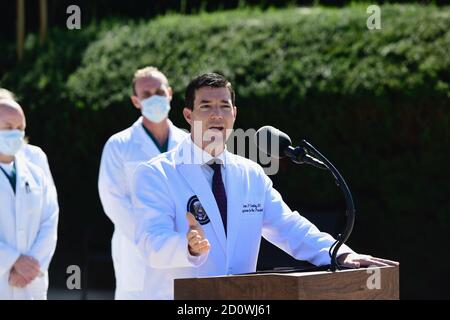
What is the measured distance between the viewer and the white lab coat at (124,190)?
24.5 ft

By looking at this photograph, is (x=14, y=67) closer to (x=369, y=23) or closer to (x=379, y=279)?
(x=369, y=23)

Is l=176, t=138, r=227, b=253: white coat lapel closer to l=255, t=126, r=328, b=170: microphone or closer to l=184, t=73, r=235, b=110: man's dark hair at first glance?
l=184, t=73, r=235, b=110: man's dark hair

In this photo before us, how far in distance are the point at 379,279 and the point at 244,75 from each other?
560 cm

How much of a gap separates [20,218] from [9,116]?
0.67m

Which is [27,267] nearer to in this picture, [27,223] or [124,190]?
[27,223]

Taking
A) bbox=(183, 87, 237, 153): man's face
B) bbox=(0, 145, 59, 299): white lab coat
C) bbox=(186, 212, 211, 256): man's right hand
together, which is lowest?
bbox=(0, 145, 59, 299): white lab coat

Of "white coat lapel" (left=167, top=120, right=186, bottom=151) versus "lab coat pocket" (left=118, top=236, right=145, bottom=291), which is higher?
"white coat lapel" (left=167, top=120, right=186, bottom=151)

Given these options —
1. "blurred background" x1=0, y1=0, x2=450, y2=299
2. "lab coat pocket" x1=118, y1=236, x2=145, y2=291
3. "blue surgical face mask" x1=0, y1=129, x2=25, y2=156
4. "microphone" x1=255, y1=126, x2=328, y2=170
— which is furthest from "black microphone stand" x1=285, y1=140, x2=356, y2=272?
"blurred background" x1=0, y1=0, x2=450, y2=299

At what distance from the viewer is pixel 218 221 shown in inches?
190

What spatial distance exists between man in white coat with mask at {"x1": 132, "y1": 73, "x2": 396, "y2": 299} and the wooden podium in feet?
1.05

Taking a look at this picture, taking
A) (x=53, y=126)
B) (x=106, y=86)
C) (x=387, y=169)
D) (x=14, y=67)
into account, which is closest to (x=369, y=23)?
(x=387, y=169)

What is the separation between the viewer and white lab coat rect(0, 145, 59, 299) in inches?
256

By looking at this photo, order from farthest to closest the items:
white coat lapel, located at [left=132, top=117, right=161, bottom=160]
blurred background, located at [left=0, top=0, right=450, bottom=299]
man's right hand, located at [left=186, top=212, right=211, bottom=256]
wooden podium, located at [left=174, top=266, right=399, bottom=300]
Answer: blurred background, located at [left=0, top=0, right=450, bottom=299] < white coat lapel, located at [left=132, top=117, right=161, bottom=160] < man's right hand, located at [left=186, top=212, right=211, bottom=256] < wooden podium, located at [left=174, top=266, right=399, bottom=300]

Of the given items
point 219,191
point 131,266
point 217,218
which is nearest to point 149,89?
point 131,266
